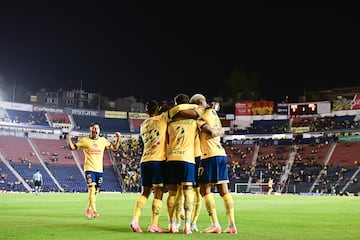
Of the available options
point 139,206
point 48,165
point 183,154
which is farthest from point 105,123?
point 183,154

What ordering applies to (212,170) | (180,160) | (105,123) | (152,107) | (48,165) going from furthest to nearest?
(105,123)
(48,165)
(152,107)
(212,170)
(180,160)

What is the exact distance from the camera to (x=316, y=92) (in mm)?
111062

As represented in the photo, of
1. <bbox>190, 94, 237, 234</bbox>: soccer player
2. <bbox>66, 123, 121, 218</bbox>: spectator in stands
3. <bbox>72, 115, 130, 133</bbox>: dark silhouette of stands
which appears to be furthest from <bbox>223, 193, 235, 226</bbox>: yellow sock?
<bbox>72, 115, 130, 133</bbox>: dark silhouette of stands

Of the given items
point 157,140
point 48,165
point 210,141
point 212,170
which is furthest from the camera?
point 48,165

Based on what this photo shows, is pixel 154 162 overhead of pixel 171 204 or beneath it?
overhead

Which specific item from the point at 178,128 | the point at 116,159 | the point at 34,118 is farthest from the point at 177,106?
the point at 34,118

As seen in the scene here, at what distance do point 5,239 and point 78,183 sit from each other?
66.5m

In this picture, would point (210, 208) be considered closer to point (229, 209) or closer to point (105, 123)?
point (229, 209)

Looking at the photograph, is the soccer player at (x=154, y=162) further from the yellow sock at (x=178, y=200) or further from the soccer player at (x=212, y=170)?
the soccer player at (x=212, y=170)

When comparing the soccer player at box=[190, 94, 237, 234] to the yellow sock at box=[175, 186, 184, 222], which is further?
the yellow sock at box=[175, 186, 184, 222]

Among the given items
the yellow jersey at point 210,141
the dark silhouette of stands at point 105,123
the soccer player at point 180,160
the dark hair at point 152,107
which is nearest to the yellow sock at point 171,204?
the soccer player at point 180,160

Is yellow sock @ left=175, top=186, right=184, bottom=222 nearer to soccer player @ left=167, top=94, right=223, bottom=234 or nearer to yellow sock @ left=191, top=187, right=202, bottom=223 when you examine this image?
soccer player @ left=167, top=94, right=223, bottom=234

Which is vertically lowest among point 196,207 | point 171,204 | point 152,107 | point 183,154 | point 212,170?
point 196,207

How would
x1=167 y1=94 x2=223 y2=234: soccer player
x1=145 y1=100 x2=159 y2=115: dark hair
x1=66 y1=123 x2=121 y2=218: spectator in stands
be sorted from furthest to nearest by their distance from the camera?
x1=66 y1=123 x2=121 y2=218: spectator in stands
x1=145 y1=100 x2=159 y2=115: dark hair
x1=167 y1=94 x2=223 y2=234: soccer player
